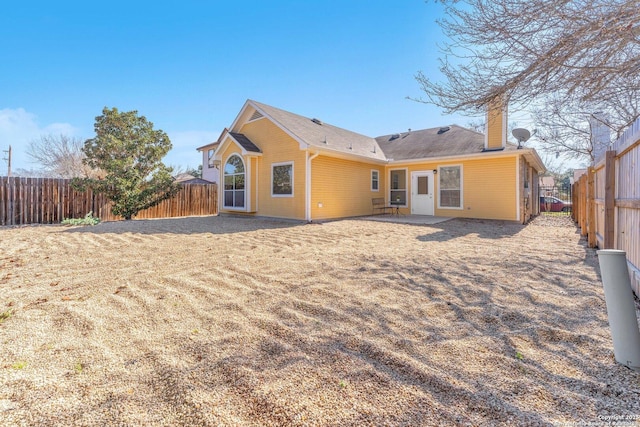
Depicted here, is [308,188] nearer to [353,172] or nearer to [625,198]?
[353,172]

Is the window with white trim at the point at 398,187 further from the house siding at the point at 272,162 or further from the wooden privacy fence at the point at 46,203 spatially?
the wooden privacy fence at the point at 46,203

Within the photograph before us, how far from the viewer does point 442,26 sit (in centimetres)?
484

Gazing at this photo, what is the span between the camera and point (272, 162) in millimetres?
12281

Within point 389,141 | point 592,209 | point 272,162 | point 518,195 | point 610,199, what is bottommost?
point 592,209

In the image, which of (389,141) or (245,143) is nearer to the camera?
(245,143)

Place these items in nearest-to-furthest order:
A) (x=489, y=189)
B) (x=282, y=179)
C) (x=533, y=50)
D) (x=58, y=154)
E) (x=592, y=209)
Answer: (x=533, y=50) < (x=592, y=209) < (x=489, y=189) < (x=282, y=179) < (x=58, y=154)

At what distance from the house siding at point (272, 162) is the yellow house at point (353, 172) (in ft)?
0.13

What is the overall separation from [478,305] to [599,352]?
1.03 meters

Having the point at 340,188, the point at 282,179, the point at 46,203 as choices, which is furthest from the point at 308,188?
the point at 46,203

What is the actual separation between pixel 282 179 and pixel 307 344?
10063 mm

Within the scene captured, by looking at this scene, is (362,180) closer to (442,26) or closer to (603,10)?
(442,26)

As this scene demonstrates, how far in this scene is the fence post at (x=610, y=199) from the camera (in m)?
4.39

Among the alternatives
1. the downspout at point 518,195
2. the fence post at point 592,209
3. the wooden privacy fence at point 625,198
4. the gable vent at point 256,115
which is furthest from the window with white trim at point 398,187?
the wooden privacy fence at point 625,198

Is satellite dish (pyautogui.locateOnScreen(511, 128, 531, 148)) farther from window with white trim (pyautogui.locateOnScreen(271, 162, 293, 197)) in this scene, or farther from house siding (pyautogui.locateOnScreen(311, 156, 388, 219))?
window with white trim (pyautogui.locateOnScreen(271, 162, 293, 197))
